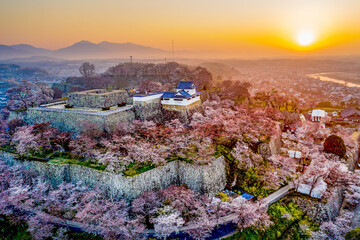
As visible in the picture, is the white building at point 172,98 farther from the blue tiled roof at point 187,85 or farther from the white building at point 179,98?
the blue tiled roof at point 187,85

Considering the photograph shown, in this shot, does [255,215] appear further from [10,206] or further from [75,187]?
[10,206]

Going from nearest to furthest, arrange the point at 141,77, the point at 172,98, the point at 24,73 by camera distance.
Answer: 1. the point at 172,98
2. the point at 141,77
3. the point at 24,73

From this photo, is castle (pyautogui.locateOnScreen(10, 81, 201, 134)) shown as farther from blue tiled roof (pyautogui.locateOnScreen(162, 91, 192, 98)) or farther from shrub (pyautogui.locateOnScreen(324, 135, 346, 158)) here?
shrub (pyautogui.locateOnScreen(324, 135, 346, 158))

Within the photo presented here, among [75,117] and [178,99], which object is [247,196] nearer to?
[178,99]

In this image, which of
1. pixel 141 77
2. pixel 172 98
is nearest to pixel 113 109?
pixel 172 98

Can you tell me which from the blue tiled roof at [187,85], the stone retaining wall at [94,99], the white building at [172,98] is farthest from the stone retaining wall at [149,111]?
the blue tiled roof at [187,85]

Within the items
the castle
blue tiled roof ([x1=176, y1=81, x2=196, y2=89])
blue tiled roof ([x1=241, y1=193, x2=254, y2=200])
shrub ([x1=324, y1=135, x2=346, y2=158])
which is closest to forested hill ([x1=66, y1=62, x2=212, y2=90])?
blue tiled roof ([x1=176, y1=81, x2=196, y2=89])
